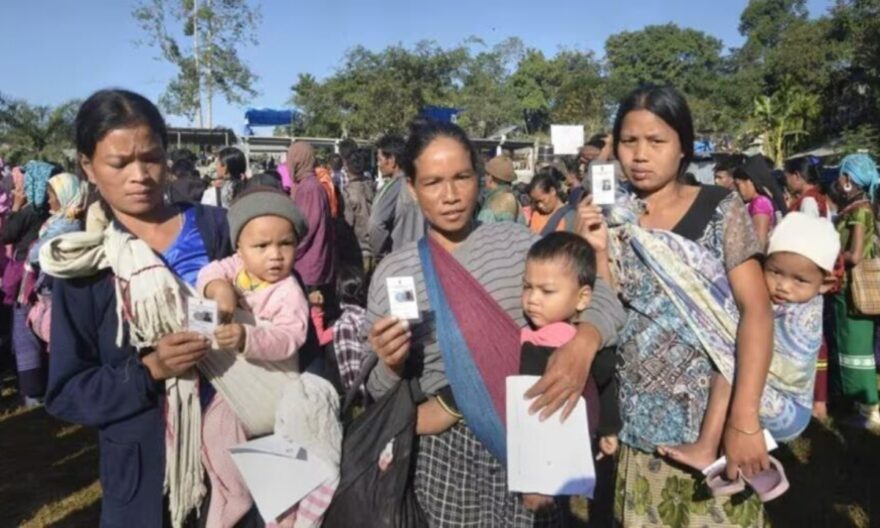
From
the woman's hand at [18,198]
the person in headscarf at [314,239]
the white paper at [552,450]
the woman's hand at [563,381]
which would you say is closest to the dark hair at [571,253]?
the woman's hand at [563,381]

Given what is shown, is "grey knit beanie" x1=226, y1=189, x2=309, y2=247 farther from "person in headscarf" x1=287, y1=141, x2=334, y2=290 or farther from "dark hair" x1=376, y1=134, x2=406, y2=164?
"dark hair" x1=376, y1=134, x2=406, y2=164

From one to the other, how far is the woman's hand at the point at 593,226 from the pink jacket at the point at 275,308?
0.92 m

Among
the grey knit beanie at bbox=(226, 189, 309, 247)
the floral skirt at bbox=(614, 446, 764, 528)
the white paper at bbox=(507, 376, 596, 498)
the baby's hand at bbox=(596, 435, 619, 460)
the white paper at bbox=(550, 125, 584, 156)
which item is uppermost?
the white paper at bbox=(550, 125, 584, 156)

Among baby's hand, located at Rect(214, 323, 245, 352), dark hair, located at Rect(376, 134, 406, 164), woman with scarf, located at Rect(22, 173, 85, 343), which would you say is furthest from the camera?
dark hair, located at Rect(376, 134, 406, 164)

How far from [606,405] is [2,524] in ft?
13.5

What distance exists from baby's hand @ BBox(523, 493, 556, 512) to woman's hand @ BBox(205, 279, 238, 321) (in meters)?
1.03

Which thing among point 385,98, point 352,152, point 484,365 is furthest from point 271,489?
point 385,98

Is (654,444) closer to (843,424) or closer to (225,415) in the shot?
(225,415)

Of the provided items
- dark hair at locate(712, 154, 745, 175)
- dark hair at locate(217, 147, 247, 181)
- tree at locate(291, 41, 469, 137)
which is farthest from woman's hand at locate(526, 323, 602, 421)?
tree at locate(291, 41, 469, 137)

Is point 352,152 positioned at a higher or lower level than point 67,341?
higher

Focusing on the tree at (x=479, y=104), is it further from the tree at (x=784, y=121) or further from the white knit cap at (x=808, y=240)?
the white knit cap at (x=808, y=240)

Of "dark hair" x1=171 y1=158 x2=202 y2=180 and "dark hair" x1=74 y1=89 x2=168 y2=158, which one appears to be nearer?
"dark hair" x1=74 y1=89 x2=168 y2=158

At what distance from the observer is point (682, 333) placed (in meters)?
2.18

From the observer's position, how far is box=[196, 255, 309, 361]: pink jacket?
1995mm
